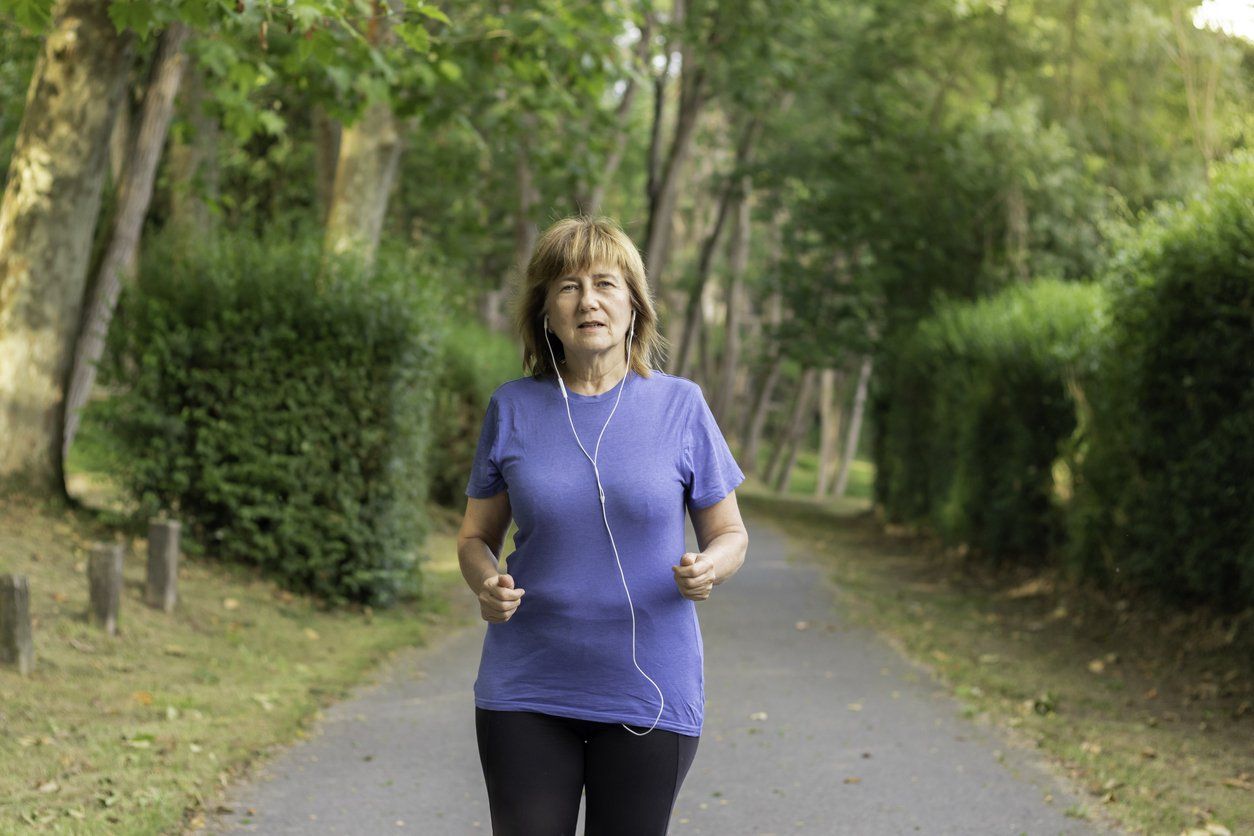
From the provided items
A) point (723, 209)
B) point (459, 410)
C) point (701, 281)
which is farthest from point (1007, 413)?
point (723, 209)

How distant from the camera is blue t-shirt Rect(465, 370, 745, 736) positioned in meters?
3.20

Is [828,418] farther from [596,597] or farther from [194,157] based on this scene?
[596,597]

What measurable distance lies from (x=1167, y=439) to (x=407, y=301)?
19.2ft

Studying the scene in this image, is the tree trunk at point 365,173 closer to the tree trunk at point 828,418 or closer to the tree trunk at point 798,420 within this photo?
the tree trunk at point 798,420

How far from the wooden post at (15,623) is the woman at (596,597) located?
495cm

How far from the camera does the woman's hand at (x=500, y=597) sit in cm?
314

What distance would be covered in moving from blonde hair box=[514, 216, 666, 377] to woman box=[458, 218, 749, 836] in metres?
0.03

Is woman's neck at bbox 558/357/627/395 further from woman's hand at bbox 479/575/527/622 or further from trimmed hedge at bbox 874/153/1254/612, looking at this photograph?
trimmed hedge at bbox 874/153/1254/612

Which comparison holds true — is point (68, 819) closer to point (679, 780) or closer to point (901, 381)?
point (679, 780)

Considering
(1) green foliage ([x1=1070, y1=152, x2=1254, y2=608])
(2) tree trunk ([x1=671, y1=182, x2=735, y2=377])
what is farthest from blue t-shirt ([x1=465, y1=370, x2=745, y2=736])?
(2) tree trunk ([x1=671, y1=182, x2=735, y2=377])

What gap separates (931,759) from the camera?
24.2 feet

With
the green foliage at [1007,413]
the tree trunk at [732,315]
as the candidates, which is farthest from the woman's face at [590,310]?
the tree trunk at [732,315]

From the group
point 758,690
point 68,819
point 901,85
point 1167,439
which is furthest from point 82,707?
point 901,85

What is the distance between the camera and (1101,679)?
9.93 metres
